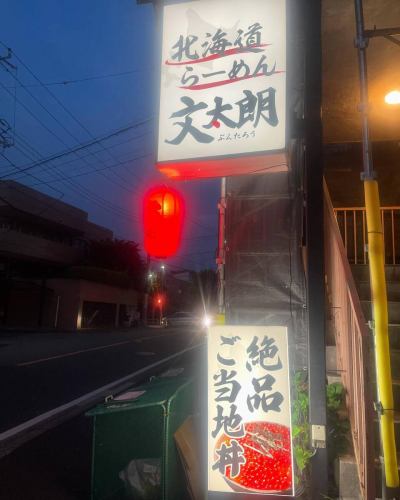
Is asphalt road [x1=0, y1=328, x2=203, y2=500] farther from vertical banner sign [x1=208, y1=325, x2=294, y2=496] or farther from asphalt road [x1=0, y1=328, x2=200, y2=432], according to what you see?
vertical banner sign [x1=208, y1=325, x2=294, y2=496]

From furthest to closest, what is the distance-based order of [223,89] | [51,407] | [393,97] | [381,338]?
[51,407]
[393,97]
[223,89]
[381,338]

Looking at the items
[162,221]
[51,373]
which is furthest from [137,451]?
[51,373]

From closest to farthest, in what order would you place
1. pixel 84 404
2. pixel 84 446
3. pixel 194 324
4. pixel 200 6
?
1. pixel 200 6
2. pixel 84 446
3. pixel 84 404
4. pixel 194 324

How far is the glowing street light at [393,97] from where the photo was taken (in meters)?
6.30

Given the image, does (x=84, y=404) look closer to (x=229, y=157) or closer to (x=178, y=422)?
(x=178, y=422)

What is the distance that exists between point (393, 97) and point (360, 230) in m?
3.67

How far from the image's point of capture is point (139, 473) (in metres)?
4.02

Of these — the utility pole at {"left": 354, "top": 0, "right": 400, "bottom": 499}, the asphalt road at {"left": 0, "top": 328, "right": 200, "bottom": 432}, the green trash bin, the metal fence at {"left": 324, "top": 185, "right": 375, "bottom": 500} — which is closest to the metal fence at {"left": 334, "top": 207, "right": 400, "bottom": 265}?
the metal fence at {"left": 324, "top": 185, "right": 375, "bottom": 500}

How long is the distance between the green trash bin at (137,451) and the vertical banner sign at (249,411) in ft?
1.62

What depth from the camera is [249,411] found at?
12.4 feet

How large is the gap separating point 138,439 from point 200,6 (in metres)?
5.02

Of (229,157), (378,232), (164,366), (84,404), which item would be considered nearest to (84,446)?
(84,404)

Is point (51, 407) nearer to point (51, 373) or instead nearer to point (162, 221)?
point (51, 373)

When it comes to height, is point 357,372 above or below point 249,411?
above
